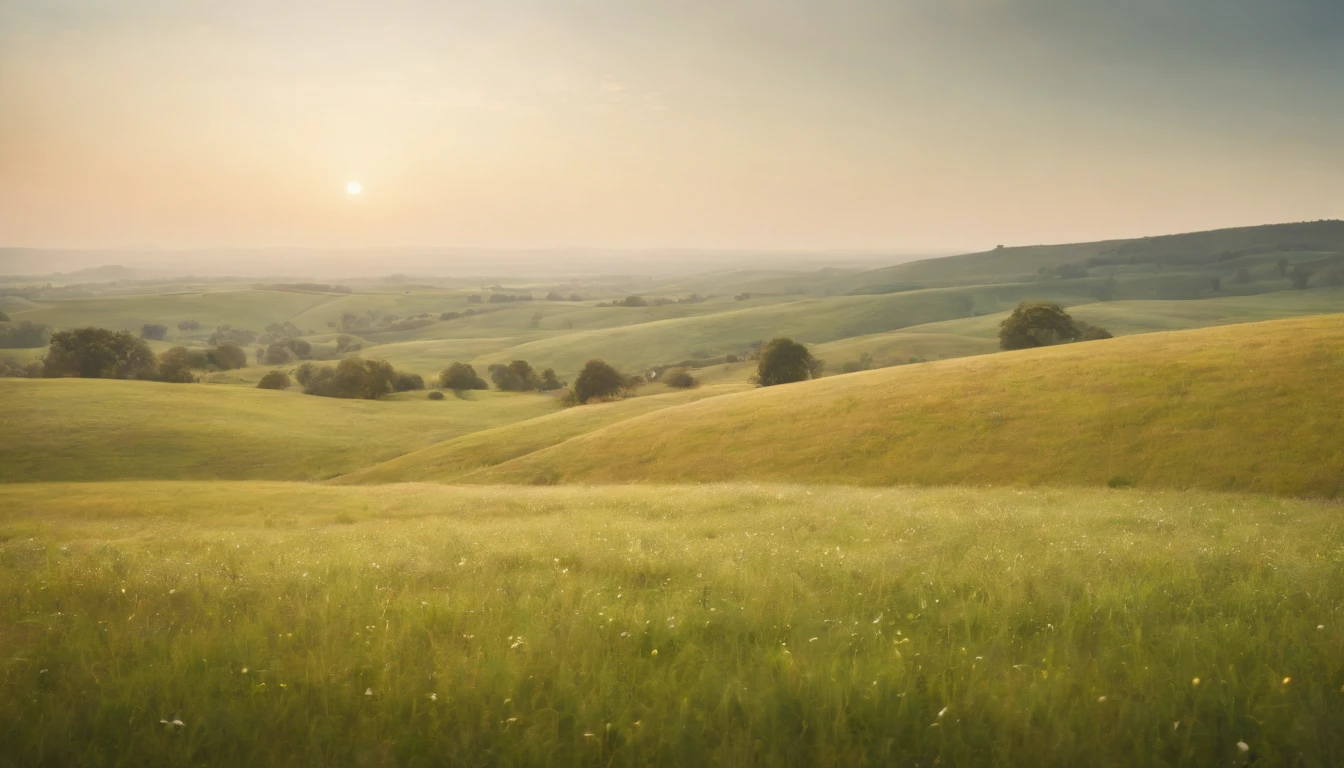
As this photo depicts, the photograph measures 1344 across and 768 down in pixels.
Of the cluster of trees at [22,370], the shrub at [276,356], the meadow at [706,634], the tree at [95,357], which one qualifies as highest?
the meadow at [706,634]

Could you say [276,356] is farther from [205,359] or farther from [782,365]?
[782,365]

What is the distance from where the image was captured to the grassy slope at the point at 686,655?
4988 millimetres

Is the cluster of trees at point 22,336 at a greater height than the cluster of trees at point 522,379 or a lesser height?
greater

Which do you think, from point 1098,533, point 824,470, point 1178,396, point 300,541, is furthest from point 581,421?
point 1098,533

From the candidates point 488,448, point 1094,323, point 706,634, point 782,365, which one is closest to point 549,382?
point 782,365

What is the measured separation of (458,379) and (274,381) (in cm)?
2861

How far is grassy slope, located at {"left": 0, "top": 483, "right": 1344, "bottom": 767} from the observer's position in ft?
16.4

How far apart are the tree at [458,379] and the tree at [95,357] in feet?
138

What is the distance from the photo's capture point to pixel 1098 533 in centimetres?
1379

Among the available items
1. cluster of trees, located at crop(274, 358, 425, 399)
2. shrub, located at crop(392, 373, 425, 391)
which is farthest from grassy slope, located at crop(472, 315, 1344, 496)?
shrub, located at crop(392, 373, 425, 391)

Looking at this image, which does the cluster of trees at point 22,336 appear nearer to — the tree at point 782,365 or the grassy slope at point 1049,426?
the tree at point 782,365

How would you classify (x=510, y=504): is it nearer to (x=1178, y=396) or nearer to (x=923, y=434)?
(x=923, y=434)

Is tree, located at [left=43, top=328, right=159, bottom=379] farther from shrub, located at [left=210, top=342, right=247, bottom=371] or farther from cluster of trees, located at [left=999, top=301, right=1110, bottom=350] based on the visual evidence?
cluster of trees, located at [left=999, top=301, right=1110, bottom=350]

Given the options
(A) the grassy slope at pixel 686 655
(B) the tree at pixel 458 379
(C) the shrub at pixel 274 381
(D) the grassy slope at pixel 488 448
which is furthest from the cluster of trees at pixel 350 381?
(A) the grassy slope at pixel 686 655
